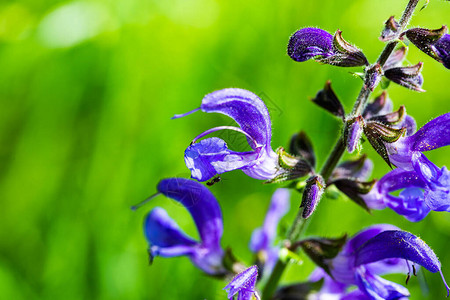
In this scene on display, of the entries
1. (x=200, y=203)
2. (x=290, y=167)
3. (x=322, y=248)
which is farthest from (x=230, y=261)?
(x=290, y=167)

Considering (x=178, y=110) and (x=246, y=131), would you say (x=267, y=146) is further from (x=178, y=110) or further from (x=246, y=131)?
(x=178, y=110)

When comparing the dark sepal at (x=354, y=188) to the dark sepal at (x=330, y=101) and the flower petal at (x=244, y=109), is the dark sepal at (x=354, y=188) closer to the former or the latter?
the dark sepal at (x=330, y=101)

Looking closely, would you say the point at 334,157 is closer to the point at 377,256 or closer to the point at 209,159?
the point at 377,256

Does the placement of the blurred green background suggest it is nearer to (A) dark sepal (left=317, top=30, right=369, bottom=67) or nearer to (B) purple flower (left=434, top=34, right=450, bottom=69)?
(A) dark sepal (left=317, top=30, right=369, bottom=67)

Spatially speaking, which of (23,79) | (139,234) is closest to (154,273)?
(139,234)

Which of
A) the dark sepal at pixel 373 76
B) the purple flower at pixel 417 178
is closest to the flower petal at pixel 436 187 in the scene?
the purple flower at pixel 417 178

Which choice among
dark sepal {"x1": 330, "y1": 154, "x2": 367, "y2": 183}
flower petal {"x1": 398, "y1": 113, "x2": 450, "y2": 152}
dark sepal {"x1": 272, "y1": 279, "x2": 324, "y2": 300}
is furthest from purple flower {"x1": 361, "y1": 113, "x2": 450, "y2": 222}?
dark sepal {"x1": 272, "y1": 279, "x2": 324, "y2": 300}
